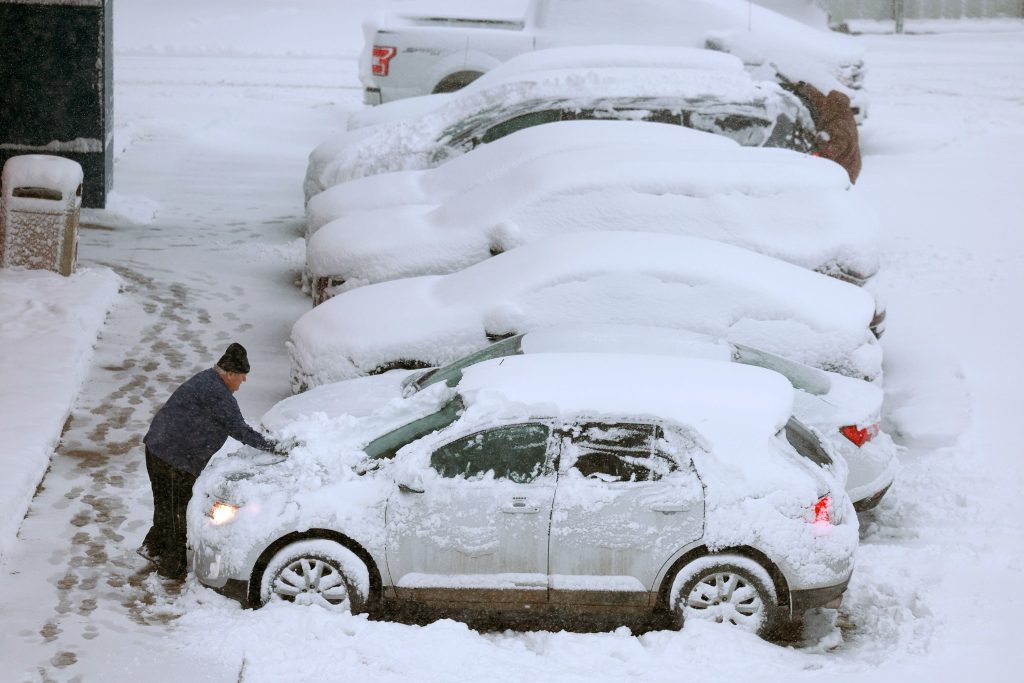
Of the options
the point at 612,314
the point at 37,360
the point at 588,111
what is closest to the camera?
the point at 612,314

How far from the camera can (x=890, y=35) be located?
27016mm

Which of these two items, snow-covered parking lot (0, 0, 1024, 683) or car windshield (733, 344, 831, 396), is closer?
snow-covered parking lot (0, 0, 1024, 683)

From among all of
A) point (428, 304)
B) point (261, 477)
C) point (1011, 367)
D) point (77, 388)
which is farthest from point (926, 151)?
point (261, 477)

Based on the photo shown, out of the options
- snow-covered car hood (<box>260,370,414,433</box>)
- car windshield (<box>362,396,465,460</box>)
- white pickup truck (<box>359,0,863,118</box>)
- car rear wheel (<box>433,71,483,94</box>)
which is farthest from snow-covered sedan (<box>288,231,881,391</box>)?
car rear wheel (<box>433,71,483,94</box>)

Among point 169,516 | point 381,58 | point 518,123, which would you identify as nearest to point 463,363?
point 169,516

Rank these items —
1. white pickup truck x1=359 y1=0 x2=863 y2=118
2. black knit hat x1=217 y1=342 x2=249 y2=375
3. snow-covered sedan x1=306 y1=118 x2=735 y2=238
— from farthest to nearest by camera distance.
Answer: white pickup truck x1=359 y1=0 x2=863 y2=118
snow-covered sedan x1=306 y1=118 x2=735 y2=238
black knit hat x1=217 y1=342 x2=249 y2=375

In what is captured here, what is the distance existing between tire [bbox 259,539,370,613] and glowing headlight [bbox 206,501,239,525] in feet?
1.00

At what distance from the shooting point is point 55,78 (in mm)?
14414

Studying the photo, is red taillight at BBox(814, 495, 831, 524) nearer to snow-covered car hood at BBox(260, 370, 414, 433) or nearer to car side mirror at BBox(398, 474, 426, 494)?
car side mirror at BBox(398, 474, 426, 494)

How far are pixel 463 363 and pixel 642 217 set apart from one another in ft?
8.64

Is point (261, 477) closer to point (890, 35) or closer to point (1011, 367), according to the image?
point (1011, 367)

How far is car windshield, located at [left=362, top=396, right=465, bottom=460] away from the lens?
676cm

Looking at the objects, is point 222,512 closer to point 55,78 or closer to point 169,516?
point 169,516

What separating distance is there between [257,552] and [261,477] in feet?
1.37
